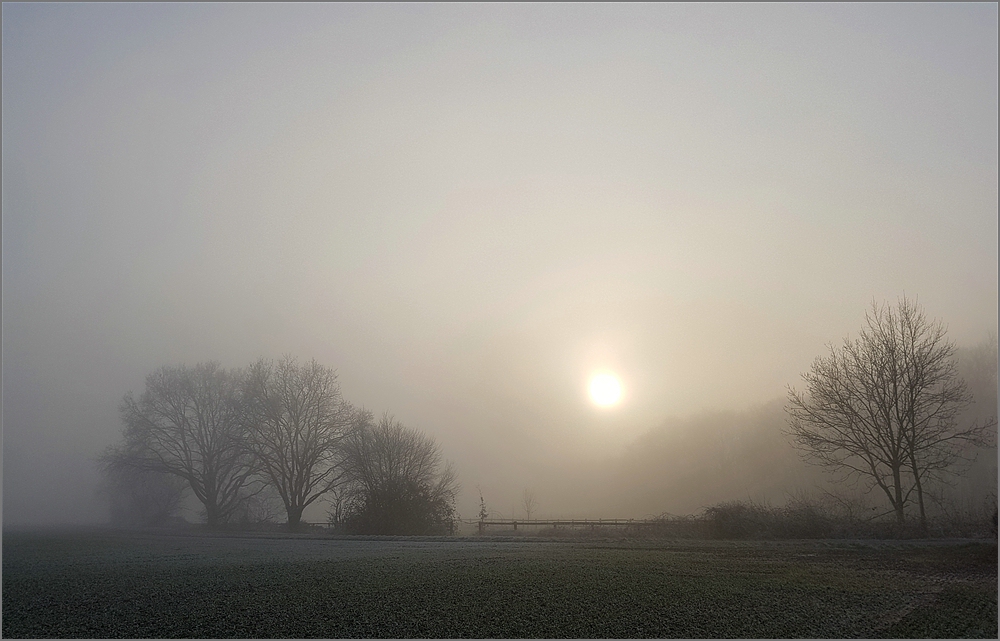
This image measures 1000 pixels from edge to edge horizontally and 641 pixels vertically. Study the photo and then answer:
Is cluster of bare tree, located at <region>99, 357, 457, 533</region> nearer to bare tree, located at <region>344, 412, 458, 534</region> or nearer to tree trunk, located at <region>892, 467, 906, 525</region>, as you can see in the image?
bare tree, located at <region>344, 412, 458, 534</region>

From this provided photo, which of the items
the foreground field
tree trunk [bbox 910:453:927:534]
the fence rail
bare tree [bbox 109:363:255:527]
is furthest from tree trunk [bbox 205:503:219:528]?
tree trunk [bbox 910:453:927:534]

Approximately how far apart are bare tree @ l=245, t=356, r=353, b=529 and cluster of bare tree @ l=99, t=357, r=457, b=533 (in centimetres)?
7

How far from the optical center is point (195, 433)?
145 ft

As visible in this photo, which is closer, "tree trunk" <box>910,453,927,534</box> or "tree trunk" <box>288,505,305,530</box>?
"tree trunk" <box>910,453,927,534</box>

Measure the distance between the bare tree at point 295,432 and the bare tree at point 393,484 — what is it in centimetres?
196

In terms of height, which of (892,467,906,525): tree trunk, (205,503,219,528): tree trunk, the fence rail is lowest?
the fence rail

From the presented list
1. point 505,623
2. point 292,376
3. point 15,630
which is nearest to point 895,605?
point 505,623

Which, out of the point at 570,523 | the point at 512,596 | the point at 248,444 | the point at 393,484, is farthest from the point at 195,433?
the point at 512,596

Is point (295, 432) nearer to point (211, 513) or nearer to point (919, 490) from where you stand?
point (211, 513)

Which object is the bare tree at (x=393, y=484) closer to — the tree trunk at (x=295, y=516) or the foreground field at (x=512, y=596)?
the tree trunk at (x=295, y=516)

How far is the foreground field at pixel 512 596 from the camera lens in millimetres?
8422

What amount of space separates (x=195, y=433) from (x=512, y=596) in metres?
40.9

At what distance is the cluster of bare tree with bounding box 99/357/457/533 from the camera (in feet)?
132

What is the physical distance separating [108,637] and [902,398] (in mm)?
27425
